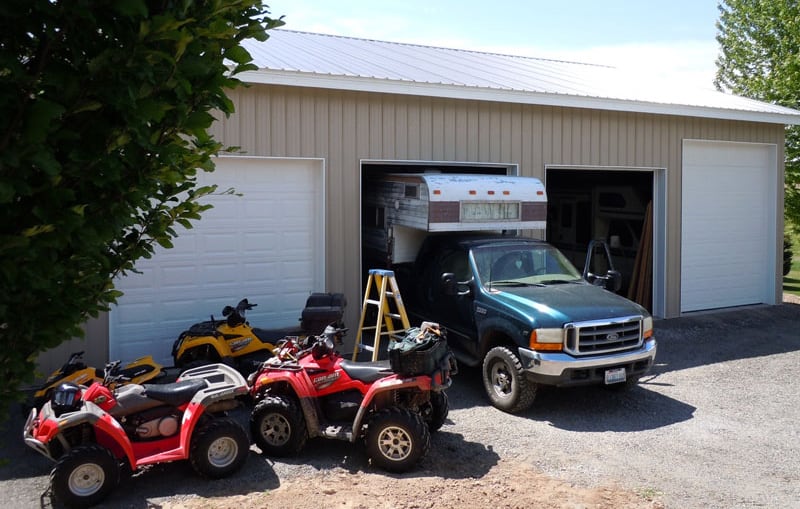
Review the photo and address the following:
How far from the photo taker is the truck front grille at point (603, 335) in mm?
7652

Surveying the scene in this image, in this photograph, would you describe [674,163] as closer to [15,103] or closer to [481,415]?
[481,415]

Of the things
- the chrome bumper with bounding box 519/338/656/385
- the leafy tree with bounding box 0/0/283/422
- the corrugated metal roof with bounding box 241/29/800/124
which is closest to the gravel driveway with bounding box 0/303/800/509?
the chrome bumper with bounding box 519/338/656/385

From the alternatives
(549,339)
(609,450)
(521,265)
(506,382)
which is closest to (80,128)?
Answer: (609,450)

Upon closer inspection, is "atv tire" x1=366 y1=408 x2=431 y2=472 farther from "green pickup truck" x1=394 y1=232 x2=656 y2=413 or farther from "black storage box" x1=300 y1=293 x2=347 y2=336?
"black storage box" x1=300 y1=293 x2=347 y2=336

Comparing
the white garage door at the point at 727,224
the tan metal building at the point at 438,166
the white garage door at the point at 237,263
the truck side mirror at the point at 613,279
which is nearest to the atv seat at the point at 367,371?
the tan metal building at the point at 438,166

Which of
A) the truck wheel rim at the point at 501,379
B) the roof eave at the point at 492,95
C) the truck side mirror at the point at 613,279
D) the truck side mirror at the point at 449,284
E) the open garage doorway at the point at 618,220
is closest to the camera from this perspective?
the truck wheel rim at the point at 501,379

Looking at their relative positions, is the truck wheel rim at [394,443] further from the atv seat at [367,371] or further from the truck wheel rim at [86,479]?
the truck wheel rim at [86,479]

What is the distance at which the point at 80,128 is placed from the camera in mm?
2135

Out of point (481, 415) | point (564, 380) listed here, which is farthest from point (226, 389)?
point (564, 380)

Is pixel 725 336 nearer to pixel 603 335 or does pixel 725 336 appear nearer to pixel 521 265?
pixel 521 265

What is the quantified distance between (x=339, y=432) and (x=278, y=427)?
56 centimetres

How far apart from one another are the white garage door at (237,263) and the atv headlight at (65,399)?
147 inches

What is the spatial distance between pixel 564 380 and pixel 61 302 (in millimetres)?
6068

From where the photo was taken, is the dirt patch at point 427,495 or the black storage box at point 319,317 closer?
the dirt patch at point 427,495
